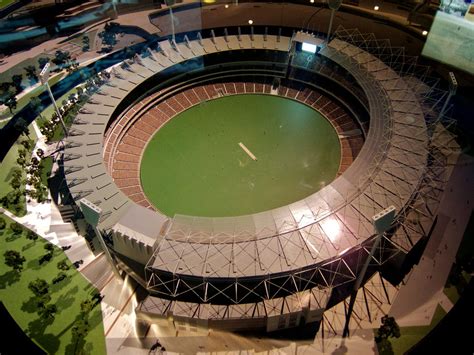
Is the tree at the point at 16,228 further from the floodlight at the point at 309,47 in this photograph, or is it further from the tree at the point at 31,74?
the floodlight at the point at 309,47

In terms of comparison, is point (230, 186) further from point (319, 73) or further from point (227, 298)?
point (319, 73)

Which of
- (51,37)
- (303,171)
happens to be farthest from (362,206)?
(51,37)

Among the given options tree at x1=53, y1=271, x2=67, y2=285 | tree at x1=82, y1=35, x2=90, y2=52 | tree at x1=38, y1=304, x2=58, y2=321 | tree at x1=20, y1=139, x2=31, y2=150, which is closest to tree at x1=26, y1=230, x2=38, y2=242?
tree at x1=53, y1=271, x2=67, y2=285

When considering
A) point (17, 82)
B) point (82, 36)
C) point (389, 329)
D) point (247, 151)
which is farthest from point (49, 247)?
point (82, 36)

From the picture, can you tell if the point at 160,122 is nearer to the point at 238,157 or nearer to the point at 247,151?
the point at 238,157

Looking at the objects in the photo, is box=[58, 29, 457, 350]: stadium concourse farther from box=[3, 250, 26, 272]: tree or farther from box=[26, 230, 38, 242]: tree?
box=[3, 250, 26, 272]: tree
